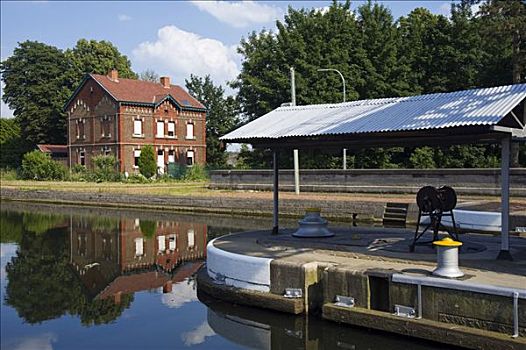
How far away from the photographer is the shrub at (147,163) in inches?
2090

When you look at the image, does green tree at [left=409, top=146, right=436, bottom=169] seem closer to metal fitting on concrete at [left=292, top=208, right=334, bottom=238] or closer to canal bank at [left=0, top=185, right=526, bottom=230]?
canal bank at [left=0, top=185, right=526, bottom=230]

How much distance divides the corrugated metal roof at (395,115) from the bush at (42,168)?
147ft

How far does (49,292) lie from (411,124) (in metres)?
9.41

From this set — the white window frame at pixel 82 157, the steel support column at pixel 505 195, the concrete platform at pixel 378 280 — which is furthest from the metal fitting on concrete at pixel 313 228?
the white window frame at pixel 82 157

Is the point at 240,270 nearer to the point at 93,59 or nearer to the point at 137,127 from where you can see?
the point at 137,127

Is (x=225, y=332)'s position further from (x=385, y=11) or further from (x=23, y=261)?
(x=385, y=11)

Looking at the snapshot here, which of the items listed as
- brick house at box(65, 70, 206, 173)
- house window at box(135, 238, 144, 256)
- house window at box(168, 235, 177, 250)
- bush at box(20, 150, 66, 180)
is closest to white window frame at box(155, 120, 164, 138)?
brick house at box(65, 70, 206, 173)

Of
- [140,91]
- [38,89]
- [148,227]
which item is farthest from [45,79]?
[148,227]

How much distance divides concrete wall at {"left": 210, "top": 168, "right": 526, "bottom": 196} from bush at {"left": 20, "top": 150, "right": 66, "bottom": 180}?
2306cm

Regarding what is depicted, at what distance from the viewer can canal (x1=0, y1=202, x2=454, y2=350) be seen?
10.3m

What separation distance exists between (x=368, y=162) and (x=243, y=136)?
29.5 m

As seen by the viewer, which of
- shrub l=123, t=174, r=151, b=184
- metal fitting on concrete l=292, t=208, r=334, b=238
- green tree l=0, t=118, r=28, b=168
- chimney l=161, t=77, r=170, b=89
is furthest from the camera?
green tree l=0, t=118, r=28, b=168

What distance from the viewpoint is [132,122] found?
56.6 m

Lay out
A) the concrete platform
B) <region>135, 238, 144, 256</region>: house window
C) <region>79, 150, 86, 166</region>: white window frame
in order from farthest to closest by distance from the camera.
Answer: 1. <region>79, 150, 86, 166</region>: white window frame
2. <region>135, 238, 144, 256</region>: house window
3. the concrete platform
